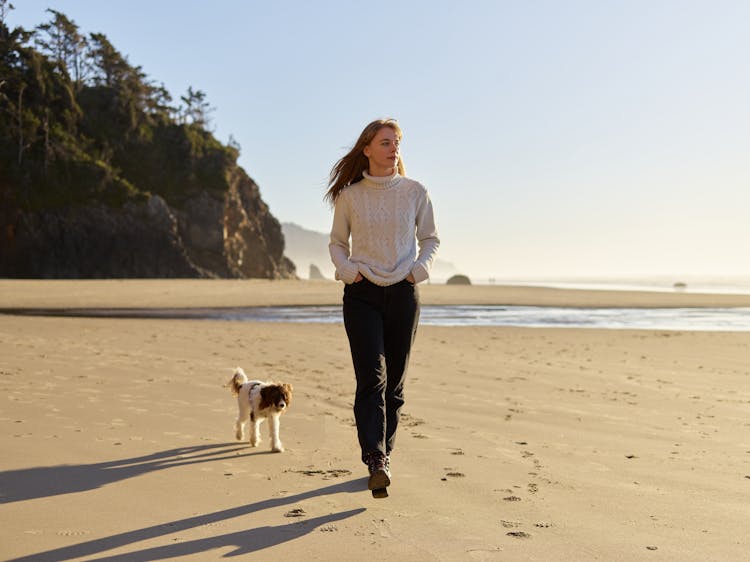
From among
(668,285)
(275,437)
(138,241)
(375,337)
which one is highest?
(138,241)

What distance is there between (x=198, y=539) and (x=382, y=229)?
79.2 inches

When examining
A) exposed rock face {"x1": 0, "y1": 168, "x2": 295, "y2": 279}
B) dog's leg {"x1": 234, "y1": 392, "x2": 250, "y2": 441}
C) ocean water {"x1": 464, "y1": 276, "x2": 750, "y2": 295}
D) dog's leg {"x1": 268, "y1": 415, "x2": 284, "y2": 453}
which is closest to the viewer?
dog's leg {"x1": 268, "y1": 415, "x2": 284, "y2": 453}

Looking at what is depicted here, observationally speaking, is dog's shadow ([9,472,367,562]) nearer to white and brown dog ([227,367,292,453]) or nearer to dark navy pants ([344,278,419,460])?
dark navy pants ([344,278,419,460])

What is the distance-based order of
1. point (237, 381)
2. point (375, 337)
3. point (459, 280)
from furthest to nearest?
1. point (459, 280)
2. point (237, 381)
3. point (375, 337)

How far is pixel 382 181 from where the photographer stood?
423 cm

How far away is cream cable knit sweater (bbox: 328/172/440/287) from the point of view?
13.5 feet

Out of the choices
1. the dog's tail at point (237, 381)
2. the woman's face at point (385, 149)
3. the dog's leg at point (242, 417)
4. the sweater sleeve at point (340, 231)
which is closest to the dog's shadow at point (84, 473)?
the dog's leg at point (242, 417)

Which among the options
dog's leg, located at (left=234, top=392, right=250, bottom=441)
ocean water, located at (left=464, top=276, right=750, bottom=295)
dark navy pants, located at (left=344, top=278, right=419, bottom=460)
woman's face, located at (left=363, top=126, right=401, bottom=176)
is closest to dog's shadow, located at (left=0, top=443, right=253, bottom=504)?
dog's leg, located at (left=234, top=392, right=250, bottom=441)

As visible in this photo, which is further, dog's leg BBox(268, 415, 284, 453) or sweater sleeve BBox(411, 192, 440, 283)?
dog's leg BBox(268, 415, 284, 453)

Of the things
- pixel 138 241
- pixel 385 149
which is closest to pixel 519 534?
pixel 385 149

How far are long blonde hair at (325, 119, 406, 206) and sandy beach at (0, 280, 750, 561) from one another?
1.91 metres

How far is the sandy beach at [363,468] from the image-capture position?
3.35m

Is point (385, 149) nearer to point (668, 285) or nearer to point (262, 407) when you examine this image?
point (262, 407)

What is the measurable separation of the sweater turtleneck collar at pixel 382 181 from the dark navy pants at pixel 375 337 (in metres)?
0.60
